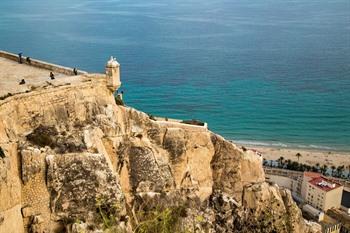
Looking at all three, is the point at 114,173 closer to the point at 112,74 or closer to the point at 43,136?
the point at 43,136

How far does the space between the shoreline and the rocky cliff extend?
28645 millimetres

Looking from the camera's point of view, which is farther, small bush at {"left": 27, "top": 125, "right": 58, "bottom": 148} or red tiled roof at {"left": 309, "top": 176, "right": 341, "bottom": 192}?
red tiled roof at {"left": 309, "top": 176, "right": 341, "bottom": 192}

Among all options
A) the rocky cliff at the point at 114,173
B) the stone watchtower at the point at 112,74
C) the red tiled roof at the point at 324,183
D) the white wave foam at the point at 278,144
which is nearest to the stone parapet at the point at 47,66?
the stone watchtower at the point at 112,74

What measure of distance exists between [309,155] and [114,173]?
4577cm

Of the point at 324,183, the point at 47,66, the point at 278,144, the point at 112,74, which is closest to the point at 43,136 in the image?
the point at 112,74

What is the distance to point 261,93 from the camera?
252 feet

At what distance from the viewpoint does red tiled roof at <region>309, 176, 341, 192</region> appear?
4650 centimetres

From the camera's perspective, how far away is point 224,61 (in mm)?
93812

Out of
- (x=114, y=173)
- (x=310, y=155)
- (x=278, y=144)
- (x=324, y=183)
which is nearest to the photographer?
(x=114, y=173)

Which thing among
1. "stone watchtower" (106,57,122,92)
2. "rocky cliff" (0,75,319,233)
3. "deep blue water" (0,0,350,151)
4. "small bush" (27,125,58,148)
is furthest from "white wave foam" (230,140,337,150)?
"small bush" (27,125,58,148)

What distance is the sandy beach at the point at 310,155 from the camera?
187ft

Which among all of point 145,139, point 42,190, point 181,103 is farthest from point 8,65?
point 181,103

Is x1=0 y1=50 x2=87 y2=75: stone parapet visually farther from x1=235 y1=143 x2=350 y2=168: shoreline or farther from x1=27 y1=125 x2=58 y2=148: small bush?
x1=235 y1=143 x2=350 y2=168: shoreline

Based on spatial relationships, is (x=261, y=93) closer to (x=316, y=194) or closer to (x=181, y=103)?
(x=181, y=103)
